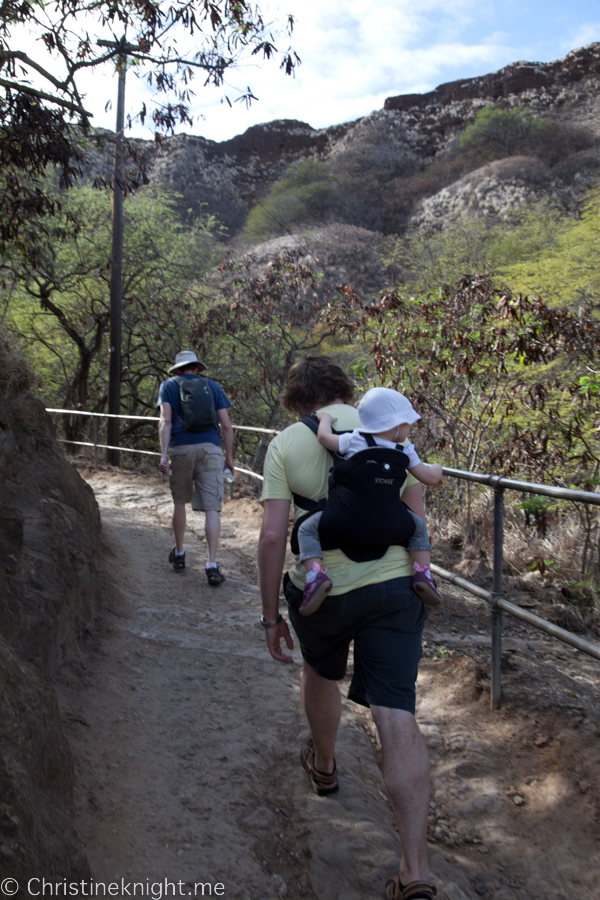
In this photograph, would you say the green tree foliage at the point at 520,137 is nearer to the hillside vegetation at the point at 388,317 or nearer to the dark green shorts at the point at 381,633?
the hillside vegetation at the point at 388,317

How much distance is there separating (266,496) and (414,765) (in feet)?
3.04

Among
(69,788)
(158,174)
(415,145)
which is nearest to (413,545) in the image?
(69,788)

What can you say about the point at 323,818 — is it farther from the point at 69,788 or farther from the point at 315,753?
the point at 69,788

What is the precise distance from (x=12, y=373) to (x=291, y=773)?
11.4 feet

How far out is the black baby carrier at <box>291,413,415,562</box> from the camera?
6.55 feet

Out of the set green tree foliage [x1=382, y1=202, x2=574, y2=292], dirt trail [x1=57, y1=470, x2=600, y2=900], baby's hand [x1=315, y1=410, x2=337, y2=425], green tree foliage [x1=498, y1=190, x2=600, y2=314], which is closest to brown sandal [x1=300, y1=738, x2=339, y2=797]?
dirt trail [x1=57, y1=470, x2=600, y2=900]

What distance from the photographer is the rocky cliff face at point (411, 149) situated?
46219 millimetres

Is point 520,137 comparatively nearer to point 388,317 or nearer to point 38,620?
point 388,317

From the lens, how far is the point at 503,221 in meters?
37.9

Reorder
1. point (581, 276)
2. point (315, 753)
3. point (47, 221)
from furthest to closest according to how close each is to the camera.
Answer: point (581, 276) < point (47, 221) < point (315, 753)

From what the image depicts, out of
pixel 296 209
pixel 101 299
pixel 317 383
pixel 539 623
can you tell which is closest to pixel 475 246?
pixel 101 299

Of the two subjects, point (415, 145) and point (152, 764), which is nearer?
point (152, 764)

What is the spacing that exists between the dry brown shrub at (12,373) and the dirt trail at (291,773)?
5.58 ft

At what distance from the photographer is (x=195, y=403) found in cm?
513
